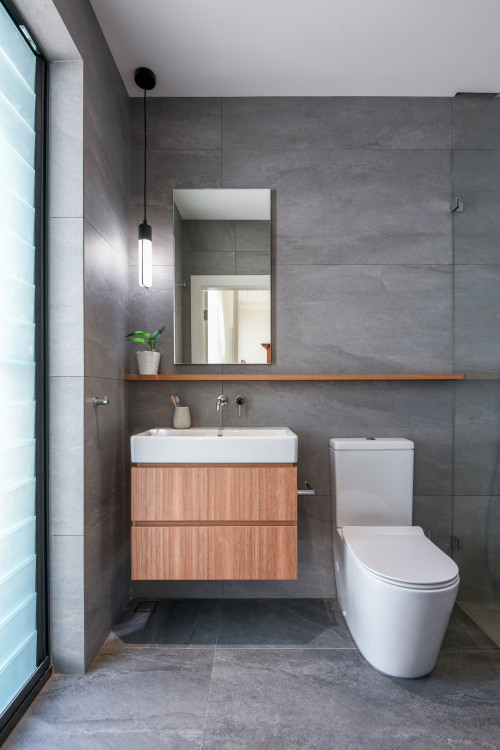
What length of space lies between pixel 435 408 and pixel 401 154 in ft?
4.27

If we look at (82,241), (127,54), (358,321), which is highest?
(127,54)

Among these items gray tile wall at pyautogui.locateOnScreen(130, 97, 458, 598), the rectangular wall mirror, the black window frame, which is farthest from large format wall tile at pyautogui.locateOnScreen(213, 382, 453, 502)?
the black window frame

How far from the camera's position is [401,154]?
2.20 metres

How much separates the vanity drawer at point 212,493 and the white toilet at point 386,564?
1.13 feet

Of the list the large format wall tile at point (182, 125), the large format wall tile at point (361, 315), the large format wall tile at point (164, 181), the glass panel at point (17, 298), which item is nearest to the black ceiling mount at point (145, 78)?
the large format wall tile at point (182, 125)

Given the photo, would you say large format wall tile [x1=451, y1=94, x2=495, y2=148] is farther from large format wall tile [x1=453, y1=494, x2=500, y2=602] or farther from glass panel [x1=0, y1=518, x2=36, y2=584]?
glass panel [x1=0, y1=518, x2=36, y2=584]

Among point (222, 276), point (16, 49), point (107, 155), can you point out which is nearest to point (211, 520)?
point (222, 276)

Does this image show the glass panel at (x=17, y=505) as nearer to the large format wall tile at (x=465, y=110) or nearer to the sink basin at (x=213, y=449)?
the sink basin at (x=213, y=449)

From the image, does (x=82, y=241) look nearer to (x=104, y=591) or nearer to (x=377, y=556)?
(x=104, y=591)

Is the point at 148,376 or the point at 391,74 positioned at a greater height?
the point at 391,74

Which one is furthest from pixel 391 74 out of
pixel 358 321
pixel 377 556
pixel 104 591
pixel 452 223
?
pixel 104 591

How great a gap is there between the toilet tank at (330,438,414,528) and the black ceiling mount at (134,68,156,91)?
6.24 feet

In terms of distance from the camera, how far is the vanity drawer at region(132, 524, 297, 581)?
173 cm

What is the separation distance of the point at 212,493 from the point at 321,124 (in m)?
1.88
